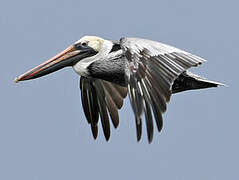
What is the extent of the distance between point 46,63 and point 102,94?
5.42 ft

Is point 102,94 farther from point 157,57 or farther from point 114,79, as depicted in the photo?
point 157,57

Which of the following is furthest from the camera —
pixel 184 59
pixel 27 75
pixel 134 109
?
pixel 27 75

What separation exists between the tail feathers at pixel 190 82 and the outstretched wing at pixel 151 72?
669 millimetres

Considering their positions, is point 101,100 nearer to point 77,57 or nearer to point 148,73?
point 77,57

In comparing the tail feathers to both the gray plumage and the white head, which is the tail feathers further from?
the white head

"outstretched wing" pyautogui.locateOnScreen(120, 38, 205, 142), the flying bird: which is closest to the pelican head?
the flying bird

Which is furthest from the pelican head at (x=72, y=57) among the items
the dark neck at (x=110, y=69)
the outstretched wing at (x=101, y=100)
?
the outstretched wing at (x=101, y=100)

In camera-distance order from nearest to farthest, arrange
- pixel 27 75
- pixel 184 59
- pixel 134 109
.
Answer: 1. pixel 134 109
2. pixel 184 59
3. pixel 27 75

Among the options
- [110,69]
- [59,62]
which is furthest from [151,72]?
[59,62]

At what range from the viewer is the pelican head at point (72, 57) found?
16.9 metres

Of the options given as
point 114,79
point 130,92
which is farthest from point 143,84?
point 114,79

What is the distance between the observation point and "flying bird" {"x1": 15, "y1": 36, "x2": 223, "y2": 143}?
14.8m

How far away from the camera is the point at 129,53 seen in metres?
15.5

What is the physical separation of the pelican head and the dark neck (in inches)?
11.4
